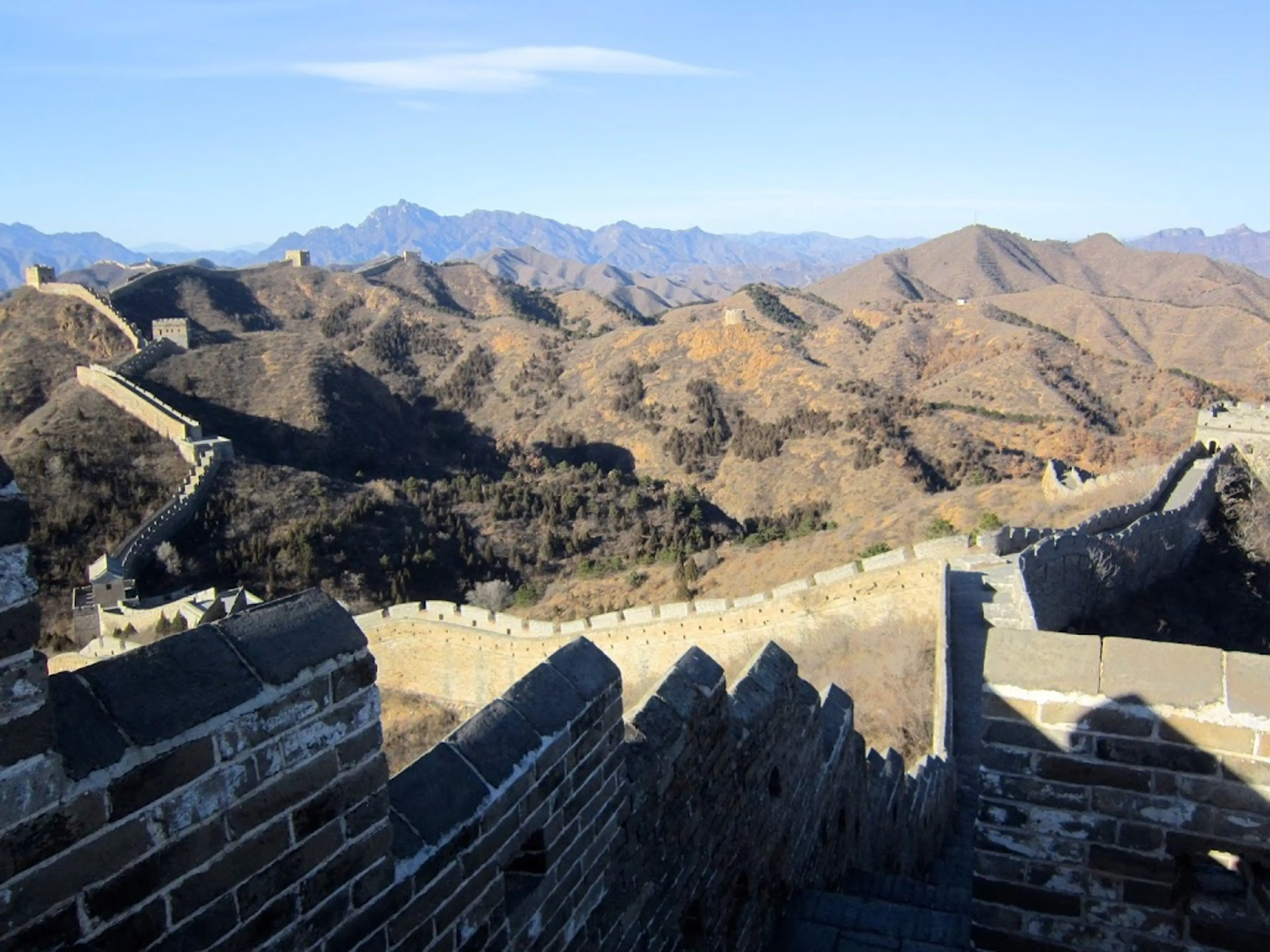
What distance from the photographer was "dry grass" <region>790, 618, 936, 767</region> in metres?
11.3

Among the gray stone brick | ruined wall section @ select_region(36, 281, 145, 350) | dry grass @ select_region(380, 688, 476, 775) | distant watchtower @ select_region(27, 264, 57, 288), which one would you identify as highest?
distant watchtower @ select_region(27, 264, 57, 288)

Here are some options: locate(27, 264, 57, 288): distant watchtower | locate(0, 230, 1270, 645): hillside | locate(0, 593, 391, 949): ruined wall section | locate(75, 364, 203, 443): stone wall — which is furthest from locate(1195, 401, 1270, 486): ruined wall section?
locate(27, 264, 57, 288): distant watchtower

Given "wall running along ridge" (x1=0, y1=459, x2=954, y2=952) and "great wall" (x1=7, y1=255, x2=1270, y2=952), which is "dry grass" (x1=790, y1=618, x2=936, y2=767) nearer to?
"great wall" (x1=7, y1=255, x2=1270, y2=952)

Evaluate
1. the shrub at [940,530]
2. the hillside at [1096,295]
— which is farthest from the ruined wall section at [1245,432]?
the hillside at [1096,295]

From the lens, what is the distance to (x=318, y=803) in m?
2.01

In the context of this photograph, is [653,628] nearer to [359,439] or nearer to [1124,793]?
[1124,793]

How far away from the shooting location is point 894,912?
16.4ft

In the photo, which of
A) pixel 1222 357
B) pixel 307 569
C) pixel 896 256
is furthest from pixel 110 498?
pixel 896 256

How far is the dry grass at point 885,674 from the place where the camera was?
11289 millimetres

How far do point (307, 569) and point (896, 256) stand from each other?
452ft

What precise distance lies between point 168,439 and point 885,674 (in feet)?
96.6

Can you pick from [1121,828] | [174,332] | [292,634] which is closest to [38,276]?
[174,332]

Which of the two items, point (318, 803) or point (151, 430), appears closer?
point (318, 803)

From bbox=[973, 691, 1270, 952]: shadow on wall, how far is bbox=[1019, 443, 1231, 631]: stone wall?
998cm
